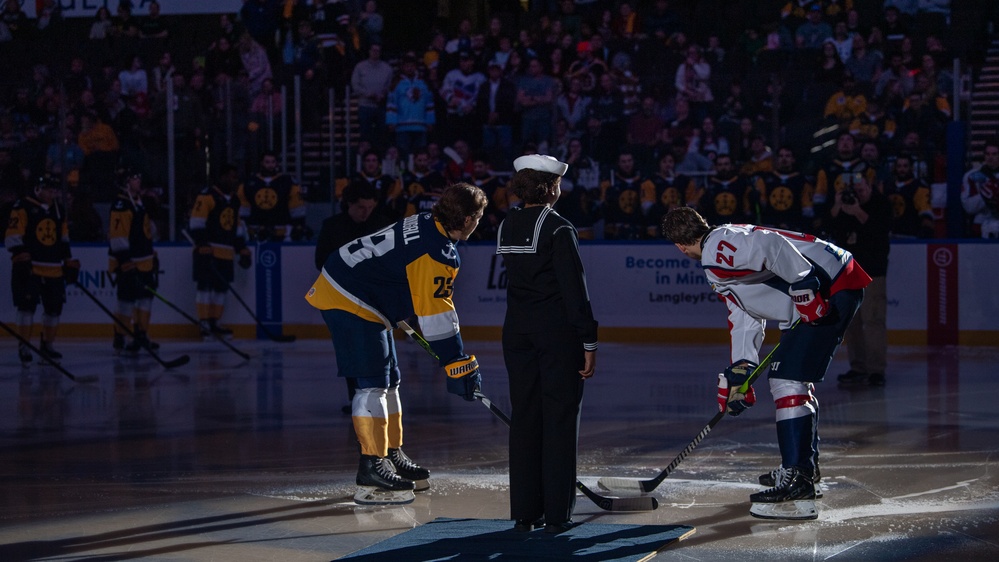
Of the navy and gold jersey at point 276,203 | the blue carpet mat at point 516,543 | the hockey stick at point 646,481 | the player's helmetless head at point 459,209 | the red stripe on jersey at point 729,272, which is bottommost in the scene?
the blue carpet mat at point 516,543

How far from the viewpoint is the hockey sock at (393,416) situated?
6.18 meters

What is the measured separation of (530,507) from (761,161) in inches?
382

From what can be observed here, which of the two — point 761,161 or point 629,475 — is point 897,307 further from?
point 629,475

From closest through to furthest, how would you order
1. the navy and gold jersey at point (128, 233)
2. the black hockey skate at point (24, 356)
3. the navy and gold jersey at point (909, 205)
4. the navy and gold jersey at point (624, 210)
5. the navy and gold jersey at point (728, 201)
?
the black hockey skate at point (24, 356) < the navy and gold jersey at point (128, 233) < the navy and gold jersey at point (909, 205) < the navy and gold jersey at point (728, 201) < the navy and gold jersey at point (624, 210)

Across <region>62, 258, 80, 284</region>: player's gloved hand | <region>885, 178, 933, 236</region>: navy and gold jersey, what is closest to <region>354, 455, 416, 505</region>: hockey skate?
<region>62, 258, 80, 284</region>: player's gloved hand

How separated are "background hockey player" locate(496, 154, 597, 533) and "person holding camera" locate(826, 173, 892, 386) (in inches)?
207

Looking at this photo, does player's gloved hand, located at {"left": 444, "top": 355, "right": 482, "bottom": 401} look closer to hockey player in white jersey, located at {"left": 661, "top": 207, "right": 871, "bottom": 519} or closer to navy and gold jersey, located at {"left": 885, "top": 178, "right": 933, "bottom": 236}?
hockey player in white jersey, located at {"left": 661, "top": 207, "right": 871, "bottom": 519}

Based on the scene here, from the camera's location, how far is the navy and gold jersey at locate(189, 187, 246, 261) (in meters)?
14.1

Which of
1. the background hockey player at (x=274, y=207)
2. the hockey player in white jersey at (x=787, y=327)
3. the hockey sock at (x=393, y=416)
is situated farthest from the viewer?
the background hockey player at (x=274, y=207)

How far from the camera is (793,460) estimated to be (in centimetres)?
573

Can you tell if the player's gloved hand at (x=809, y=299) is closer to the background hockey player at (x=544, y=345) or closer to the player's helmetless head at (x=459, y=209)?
the background hockey player at (x=544, y=345)

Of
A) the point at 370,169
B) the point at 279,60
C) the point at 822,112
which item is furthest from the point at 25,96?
the point at 822,112

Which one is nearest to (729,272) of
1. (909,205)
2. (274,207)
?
(909,205)

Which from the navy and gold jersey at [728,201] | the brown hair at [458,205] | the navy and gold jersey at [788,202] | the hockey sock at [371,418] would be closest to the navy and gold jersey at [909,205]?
the navy and gold jersey at [788,202]
